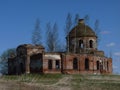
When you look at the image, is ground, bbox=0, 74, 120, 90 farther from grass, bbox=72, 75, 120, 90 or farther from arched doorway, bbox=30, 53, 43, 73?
arched doorway, bbox=30, 53, 43, 73

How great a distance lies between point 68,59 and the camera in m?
54.0

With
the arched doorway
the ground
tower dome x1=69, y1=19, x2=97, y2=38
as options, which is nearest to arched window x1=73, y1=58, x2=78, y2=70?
the ground

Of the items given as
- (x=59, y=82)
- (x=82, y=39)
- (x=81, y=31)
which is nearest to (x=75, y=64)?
(x=82, y=39)

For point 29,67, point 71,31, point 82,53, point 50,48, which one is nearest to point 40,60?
point 29,67

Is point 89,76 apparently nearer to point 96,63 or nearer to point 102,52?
point 96,63

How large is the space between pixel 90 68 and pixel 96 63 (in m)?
1.45

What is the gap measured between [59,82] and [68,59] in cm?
1028

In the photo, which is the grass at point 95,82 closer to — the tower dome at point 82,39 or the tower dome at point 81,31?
the tower dome at point 82,39

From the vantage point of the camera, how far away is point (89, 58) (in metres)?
55.2

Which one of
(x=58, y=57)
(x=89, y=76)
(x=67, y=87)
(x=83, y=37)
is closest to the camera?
(x=67, y=87)

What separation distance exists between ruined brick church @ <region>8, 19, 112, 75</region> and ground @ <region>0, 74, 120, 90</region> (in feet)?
12.1

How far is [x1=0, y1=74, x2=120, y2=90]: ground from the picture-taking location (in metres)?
33.8

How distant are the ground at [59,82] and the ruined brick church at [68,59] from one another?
12.1ft

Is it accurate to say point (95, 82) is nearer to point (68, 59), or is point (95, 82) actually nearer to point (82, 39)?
point (68, 59)
